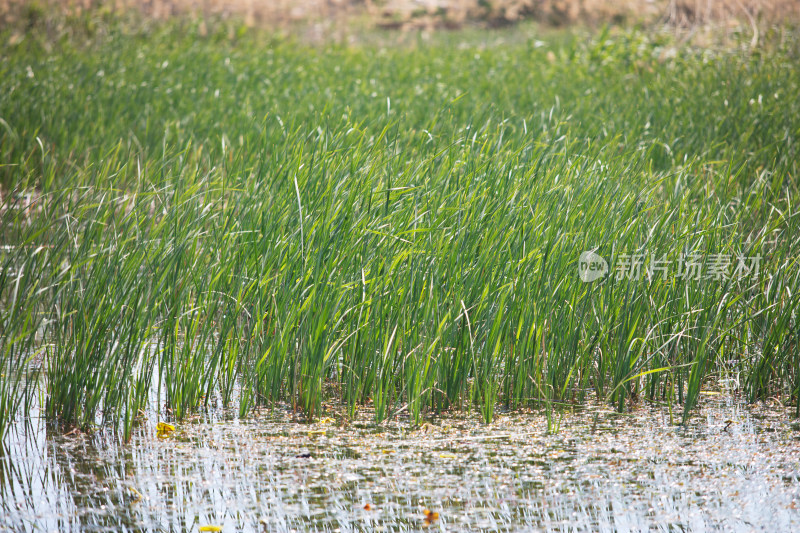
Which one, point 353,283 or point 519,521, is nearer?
point 519,521

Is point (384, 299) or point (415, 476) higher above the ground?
point (384, 299)

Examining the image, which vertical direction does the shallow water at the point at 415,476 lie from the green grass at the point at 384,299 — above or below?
below

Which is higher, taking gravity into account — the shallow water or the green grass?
the green grass

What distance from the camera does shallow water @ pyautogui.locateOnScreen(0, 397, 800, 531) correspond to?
6.59ft

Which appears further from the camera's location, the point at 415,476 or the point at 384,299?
the point at 384,299

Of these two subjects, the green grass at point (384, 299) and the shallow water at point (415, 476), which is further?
the green grass at point (384, 299)

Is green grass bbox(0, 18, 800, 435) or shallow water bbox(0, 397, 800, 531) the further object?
green grass bbox(0, 18, 800, 435)

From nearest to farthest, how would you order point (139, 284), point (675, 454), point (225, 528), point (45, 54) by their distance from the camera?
point (225, 528)
point (675, 454)
point (139, 284)
point (45, 54)

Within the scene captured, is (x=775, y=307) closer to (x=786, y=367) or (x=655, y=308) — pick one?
(x=786, y=367)

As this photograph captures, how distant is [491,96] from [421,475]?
5784 mm

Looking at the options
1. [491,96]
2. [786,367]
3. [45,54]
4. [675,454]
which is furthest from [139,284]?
[45,54]

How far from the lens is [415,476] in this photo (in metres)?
2.24

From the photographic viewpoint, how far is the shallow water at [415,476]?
2.01 m

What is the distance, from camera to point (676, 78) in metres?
7.91
